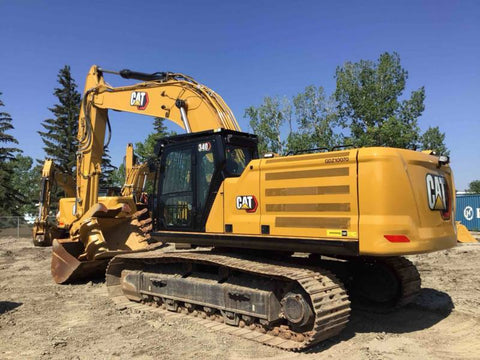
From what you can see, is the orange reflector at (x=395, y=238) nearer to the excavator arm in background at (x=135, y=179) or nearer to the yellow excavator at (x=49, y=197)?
the yellow excavator at (x=49, y=197)

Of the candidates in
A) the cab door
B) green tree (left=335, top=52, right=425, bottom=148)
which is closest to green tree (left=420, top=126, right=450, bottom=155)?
green tree (left=335, top=52, right=425, bottom=148)

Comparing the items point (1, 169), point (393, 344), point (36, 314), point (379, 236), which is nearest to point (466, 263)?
point (393, 344)

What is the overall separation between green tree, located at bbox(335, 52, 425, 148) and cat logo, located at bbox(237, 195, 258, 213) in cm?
3145

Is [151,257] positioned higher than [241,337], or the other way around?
[151,257]

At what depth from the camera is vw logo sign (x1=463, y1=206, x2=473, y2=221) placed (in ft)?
86.9

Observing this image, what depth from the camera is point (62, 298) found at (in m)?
8.14

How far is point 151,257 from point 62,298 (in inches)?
90.6

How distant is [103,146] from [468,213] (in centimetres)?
2434

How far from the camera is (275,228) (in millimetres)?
5711

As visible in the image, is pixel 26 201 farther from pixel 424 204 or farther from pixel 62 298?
pixel 424 204

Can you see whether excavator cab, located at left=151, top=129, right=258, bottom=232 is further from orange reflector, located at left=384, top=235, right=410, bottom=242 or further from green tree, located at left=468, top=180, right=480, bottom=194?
green tree, located at left=468, top=180, right=480, bottom=194

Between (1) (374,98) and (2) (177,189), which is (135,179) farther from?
(1) (374,98)

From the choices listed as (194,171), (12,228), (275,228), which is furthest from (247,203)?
(12,228)

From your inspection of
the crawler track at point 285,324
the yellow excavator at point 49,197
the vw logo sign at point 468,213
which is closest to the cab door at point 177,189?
the crawler track at point 285,324
